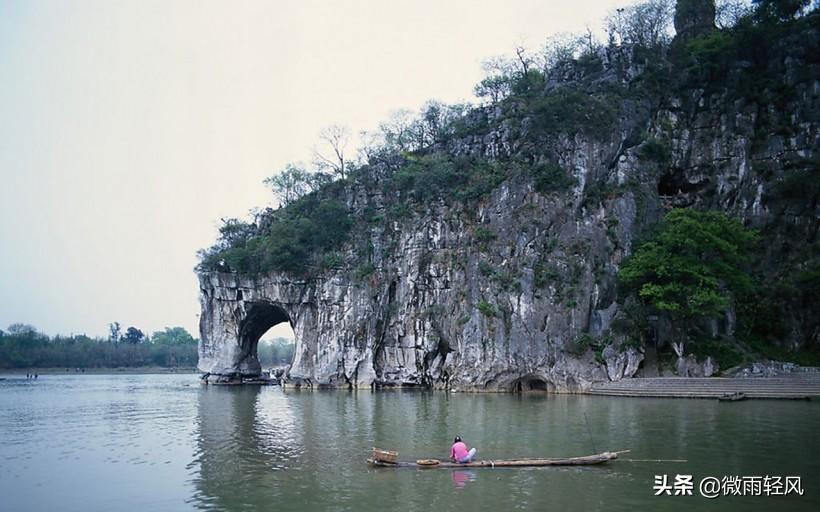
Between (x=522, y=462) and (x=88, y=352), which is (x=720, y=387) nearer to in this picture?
(x=522, y=462)

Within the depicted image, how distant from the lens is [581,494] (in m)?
13.0

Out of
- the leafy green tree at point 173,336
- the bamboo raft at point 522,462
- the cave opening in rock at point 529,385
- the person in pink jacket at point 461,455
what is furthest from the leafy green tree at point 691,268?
the leafy green tree at point 173,336

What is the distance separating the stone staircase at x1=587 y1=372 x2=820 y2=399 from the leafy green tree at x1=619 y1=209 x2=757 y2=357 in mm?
3810

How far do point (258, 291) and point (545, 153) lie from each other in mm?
26063

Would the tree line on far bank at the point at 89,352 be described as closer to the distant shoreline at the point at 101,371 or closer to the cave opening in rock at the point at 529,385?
the distant shoreline at the point at 101,371

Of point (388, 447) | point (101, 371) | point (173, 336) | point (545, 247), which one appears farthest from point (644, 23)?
point (173, 336)

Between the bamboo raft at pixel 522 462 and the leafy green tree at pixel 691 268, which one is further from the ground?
the leafy green tree at pixel 691 268

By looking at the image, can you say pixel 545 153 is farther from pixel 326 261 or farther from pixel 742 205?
pixel 326 261

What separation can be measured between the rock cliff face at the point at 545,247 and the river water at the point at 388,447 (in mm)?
9108

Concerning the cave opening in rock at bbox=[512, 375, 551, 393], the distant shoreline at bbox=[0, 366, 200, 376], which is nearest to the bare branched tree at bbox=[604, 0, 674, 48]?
the cave opening in rock at bbox=[512, 375, 551, 393]

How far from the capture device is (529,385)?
42531 millimetres

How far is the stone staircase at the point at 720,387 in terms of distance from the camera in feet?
101

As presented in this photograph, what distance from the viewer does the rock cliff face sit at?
1614 inches

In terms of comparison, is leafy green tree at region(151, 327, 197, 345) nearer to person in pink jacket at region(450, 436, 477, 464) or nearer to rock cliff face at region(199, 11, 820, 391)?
rock cliff face at region(199, 11, 820, 391)
